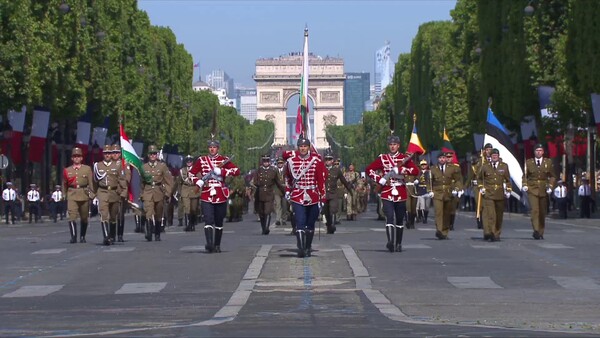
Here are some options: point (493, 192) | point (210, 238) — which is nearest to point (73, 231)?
point (210, 238)

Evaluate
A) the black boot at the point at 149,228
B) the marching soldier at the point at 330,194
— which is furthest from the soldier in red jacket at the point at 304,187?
the marching soldier at the point at 330,194

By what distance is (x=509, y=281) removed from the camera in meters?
19.1

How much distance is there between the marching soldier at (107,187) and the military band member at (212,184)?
437 centimetres

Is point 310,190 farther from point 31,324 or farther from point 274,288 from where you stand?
point 31,324

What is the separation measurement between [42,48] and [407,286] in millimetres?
42195

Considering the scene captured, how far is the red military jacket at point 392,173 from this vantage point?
2511 centimetres

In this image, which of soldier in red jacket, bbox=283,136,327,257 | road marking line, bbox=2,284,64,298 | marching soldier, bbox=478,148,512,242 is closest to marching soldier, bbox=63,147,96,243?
marching soldier, bbox=478,148,512,242

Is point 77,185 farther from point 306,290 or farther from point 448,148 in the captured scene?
point 448,148

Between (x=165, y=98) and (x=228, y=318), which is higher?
(x=165, y=98)

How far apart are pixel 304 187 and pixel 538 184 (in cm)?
829

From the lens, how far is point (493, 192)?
98.4ft

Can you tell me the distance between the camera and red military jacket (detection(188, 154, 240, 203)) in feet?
84.5

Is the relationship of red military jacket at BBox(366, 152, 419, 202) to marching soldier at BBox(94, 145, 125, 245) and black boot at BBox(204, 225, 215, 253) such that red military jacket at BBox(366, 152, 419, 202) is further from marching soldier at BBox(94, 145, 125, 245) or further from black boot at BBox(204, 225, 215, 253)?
marching soldier at BBox(94, 145, 125, 245)

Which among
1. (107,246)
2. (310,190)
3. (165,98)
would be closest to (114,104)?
(165,98)
